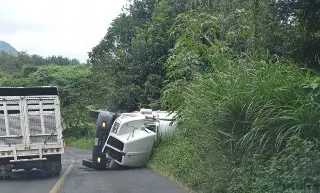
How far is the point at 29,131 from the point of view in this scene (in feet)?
55.9

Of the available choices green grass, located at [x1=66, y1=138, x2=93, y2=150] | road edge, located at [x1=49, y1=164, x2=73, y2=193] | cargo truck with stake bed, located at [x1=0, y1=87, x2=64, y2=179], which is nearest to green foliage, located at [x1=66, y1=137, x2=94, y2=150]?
green grass, located at [x1=66, y1=138, x2=93, y2=150]

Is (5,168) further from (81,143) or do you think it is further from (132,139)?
(81,143)

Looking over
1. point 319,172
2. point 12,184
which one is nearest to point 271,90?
point 319,172

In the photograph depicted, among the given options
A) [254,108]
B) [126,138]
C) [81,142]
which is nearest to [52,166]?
[126,138]

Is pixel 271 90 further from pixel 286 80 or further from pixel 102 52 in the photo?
pixel 102 52

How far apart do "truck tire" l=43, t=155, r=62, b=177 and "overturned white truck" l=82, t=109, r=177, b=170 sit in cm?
246

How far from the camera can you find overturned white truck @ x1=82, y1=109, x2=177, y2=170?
751 inches

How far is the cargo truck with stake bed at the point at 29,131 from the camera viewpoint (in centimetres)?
1677

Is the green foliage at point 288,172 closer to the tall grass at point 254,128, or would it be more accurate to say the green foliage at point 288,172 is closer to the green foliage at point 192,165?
the tall grass at point 254,128

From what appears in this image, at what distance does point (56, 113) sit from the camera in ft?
57.3

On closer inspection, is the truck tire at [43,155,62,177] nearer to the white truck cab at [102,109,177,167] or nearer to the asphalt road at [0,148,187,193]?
the asphalt road at [0,148,187,193]

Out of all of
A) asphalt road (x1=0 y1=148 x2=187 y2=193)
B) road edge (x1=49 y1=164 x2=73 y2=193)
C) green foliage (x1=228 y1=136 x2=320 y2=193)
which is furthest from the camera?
road edge (x1=49 y1=164 x2=73 y2=193)

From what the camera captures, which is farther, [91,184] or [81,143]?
[81,143]

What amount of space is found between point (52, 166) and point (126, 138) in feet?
9.77
